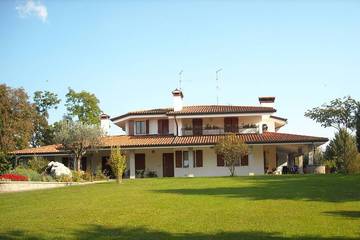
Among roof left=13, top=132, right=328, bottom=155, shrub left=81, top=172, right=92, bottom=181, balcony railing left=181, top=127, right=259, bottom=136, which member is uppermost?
balcony railing left=181, top=127, right=259, bottom=136

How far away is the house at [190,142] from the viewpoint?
4141cm

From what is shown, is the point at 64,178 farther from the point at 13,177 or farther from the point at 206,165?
the point at 206,165

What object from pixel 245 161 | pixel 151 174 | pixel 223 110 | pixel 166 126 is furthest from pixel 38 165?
pixel 245 161

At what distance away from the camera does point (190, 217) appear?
1202 cm

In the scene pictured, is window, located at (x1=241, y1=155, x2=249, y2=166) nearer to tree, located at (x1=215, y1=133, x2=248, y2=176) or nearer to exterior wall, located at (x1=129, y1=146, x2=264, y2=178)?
exterior wall, located at (x1=129, y1=146, x2=264, y2=178)

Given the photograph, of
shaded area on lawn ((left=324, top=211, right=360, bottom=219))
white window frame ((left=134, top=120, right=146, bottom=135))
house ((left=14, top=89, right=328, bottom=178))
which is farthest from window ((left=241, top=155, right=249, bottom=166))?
shaded area on lawn ((left=324, top=211, right=360, bottom=219))

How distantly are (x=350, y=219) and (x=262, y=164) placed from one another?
30.7m

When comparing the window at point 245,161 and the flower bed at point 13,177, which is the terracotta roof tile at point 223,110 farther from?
the flower bed at point 13,177

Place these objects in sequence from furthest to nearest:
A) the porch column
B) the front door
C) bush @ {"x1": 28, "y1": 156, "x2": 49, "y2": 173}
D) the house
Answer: the front door → the porch column → the house → bush @ {"x1": 28, "y1": 156, "x2": 49, "y2": 173}

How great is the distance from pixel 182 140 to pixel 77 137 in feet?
31.5

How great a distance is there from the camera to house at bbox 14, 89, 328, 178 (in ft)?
136

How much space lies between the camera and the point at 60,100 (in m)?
66.0

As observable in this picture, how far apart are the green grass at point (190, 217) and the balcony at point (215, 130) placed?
27.1 meters

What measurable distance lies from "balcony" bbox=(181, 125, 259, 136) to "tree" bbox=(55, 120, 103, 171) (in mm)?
9466
